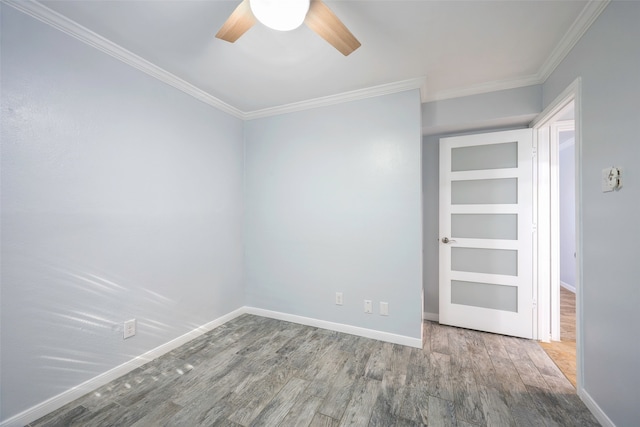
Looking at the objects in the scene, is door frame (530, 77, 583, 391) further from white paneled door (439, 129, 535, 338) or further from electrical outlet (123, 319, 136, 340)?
electrical outlet (123, 319, 136, 340)

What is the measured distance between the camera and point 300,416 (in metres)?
1.56

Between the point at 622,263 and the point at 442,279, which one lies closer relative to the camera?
the point at 622,263

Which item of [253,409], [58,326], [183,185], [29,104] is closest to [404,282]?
[253,409]

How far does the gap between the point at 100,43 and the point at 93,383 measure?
7.93 ft

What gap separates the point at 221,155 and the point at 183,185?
62 centimetres

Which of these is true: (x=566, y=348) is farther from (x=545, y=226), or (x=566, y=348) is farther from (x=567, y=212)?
(x=567, y=212)

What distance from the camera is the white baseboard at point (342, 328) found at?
240 cm

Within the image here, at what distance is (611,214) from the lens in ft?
4.61

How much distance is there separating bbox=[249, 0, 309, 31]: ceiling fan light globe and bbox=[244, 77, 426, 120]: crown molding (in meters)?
1.35

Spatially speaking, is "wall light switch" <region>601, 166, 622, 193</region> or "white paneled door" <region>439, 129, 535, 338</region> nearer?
"wall light switch" <region>601, 166, 622, 193</region>

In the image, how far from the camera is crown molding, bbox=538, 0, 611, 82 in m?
1.47

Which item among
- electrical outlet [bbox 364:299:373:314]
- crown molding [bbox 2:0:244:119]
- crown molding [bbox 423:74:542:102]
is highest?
crown molding [bbox 423:74:542:102]

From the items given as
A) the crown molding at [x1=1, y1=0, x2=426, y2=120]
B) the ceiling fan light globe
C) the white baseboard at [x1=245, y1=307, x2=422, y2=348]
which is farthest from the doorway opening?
the ceiling fan light globe

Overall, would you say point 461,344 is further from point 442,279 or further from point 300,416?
point 300,416
